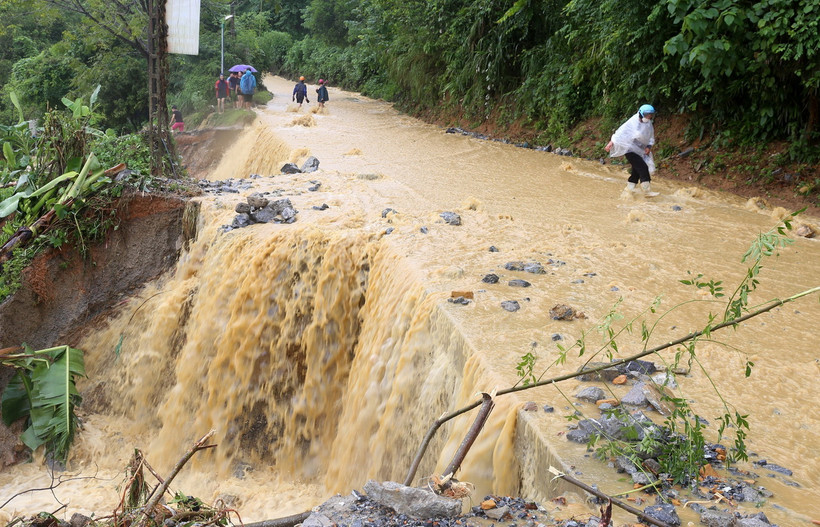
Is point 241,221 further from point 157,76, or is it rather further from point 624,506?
point 624,506

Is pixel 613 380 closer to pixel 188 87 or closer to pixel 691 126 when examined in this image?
pixel 691 126

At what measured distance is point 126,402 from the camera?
328 inches

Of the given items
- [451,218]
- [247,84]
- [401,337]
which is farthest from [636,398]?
[247,84]

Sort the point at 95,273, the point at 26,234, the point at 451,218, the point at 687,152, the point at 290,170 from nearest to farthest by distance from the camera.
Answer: the point at 451,218, the point at 26,234, the point at 95,273, the point at 687,152, the point at 290,170

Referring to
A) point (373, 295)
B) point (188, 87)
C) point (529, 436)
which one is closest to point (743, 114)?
point (373, 295)

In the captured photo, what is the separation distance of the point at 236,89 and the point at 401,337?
18.3 metres

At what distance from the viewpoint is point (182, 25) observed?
353 inches

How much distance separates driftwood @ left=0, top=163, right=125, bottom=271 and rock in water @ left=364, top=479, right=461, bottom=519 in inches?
270

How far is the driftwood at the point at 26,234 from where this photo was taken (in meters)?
8.13

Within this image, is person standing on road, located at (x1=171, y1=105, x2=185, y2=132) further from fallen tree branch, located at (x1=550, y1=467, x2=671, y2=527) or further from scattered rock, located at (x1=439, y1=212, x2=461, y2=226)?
fallen tree branch, located at (x1=550, y1=467, x2=671, y2=527)

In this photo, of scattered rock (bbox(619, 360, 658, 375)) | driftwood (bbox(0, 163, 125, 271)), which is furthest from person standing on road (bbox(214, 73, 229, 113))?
scattered rock (bbox(619, 360, 658, 375))

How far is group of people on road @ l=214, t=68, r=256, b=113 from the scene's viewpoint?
20.7 meters

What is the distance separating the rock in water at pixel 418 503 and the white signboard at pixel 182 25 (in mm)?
7454

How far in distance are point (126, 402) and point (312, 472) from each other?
3.17 metres
